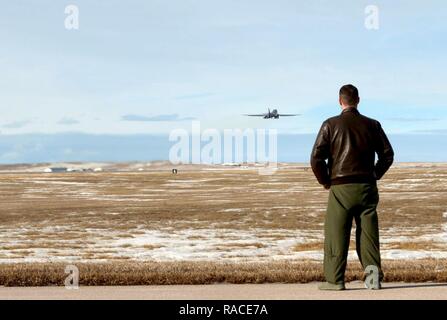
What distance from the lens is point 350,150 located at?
7676 millimetres

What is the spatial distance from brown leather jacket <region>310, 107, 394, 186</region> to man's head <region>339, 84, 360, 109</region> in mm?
96

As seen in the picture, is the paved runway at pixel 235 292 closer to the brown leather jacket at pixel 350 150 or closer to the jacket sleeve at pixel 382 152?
the brown leather jacket at pixel 350 150

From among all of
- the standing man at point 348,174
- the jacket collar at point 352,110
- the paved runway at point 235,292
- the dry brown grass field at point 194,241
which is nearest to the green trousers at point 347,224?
the standing man at point 348,174

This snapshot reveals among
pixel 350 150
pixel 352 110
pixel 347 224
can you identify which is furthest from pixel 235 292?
pixel 352 110

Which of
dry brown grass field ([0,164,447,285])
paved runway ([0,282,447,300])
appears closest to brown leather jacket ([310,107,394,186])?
paved runway ([0,282,447,300])

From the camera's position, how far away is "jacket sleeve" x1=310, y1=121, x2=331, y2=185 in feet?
25.2

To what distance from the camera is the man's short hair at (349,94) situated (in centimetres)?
783

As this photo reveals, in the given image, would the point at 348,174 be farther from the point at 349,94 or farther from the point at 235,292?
the point at 235,292

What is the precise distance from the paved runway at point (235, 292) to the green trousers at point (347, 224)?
0.33m

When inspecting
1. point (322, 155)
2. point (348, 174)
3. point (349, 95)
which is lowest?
point (348, 174)

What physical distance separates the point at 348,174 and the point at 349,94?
3.00 ft
